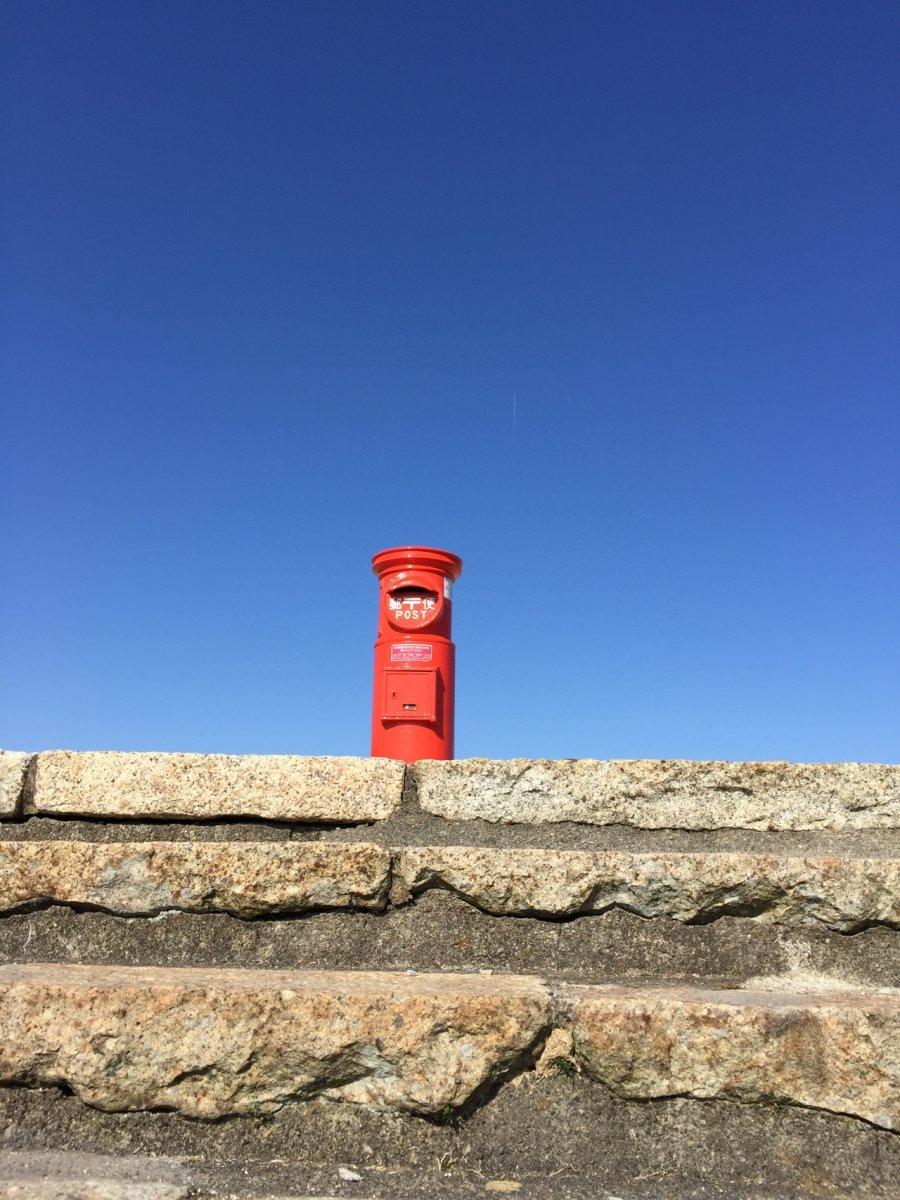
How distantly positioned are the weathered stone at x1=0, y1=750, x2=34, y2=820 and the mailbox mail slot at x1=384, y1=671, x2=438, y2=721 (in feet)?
7.11

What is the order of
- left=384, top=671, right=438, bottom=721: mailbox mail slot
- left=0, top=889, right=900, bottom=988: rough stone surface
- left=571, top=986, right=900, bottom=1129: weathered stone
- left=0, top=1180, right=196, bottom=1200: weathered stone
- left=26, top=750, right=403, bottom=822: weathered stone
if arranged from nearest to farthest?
left=0, top=1180, right=196, bottom=1200: weathered stone, left=571, top=986, right=900, bottom=1129: weathered stone, left=0, top=889, right=900, bottom=988: rough stone surface, left=26, top=750, right=403, bottom=822: weathered stone, left=384, top=671, right=438, bottom=721: mailbox mail slot

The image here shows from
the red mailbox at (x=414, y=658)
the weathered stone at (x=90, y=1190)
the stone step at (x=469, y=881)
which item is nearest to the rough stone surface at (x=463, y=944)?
the stone step at (x=469, y=881)

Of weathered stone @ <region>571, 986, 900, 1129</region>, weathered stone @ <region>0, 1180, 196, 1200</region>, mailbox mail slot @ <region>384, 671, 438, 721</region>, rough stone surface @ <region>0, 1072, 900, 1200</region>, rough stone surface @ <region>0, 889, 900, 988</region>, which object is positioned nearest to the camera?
weathered stone @ <region>0, 1180, 196, 1200</region>

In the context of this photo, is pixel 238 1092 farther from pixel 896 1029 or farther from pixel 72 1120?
pixel 896 1029

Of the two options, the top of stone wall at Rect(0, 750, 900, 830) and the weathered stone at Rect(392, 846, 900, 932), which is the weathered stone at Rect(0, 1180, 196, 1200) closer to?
Result: the weathered stone at Rect(392, 846, 900, 932)

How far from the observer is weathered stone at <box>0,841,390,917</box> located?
273 cm

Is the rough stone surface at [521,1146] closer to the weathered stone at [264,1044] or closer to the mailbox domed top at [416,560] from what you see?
the weathered stone at [264,1044]

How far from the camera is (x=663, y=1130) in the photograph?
2.26m

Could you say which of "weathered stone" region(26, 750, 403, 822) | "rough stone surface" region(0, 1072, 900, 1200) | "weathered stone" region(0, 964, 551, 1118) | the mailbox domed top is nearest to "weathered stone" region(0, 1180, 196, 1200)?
"rough stone surface" region(0, 1072, 900, 1200)

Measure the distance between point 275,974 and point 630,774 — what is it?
1259 mm

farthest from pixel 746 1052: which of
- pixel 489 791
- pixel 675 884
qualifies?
pixel 489 791

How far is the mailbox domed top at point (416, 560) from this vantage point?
5.07 metres

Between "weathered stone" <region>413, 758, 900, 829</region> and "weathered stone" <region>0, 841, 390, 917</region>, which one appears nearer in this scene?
"weathered stone" <region>0, 841, 390, 917</region>

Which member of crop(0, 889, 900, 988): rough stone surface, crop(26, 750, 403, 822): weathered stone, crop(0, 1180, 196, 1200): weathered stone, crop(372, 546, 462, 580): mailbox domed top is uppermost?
crop(372, 546, 462, 580): mailbox domed top
